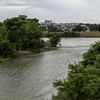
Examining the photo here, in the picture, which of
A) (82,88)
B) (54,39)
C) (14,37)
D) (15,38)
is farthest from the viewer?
(54,39)

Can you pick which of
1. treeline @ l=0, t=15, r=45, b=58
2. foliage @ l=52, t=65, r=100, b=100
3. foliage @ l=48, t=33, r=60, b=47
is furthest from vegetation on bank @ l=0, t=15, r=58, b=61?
foliage @ l=52, t=65, r=100, b=100

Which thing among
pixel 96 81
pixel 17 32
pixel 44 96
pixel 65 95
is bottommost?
pixel 44 96

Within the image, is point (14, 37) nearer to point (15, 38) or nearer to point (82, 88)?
point (15, 38)

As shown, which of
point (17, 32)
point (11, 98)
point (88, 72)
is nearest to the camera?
point (88, 72)

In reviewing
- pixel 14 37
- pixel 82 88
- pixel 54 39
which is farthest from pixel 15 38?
pixel 82 88

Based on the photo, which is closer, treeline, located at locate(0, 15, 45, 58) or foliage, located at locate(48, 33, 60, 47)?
treeline, located at locate(0, 15, 45, 58)

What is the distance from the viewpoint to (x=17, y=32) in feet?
153

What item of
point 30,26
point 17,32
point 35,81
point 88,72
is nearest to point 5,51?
point 17,32

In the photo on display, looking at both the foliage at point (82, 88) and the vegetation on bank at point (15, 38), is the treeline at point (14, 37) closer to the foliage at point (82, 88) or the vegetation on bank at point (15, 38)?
the vegetation on bank at point (15, 38)

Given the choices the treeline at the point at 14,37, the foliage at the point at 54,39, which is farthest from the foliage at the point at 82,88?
the foliage at the point at 54,39

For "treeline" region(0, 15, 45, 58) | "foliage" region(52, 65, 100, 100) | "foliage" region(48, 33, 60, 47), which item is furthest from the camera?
"foliage" region(48, 33, 60, 47)

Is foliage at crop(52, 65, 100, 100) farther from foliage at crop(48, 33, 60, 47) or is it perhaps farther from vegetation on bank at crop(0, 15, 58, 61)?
foliage at crop(48, 33, 60, 47)

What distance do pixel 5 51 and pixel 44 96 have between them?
1011 inches

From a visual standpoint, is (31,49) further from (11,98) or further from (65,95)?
(65,95)
